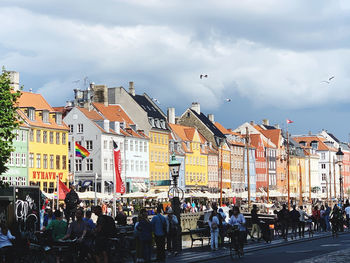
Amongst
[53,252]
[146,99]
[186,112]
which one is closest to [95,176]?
[146,99]

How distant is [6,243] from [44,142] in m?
69.2

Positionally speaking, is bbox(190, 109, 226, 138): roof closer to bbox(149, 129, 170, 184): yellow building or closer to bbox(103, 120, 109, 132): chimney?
bbox(149, 129, 170, 184): yellow building

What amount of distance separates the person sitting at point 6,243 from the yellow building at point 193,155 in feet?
332

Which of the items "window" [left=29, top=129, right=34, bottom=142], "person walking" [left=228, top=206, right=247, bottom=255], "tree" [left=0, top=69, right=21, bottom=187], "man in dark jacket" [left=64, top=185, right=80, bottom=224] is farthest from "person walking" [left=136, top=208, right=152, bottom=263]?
"window" [left=29, top=129, right=34, bottom=142]

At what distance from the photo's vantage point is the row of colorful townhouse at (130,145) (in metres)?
86.0

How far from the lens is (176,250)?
2933cm

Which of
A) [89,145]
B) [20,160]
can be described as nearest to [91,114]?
[89,145]

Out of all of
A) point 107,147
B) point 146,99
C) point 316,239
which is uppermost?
point 146,99

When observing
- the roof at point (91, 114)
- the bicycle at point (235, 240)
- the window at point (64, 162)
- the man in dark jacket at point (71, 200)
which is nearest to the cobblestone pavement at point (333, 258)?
the bicycle at point (235, 240)

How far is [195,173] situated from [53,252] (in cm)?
10322

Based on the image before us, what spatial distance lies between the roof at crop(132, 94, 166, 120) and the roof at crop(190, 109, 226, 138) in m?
17.3

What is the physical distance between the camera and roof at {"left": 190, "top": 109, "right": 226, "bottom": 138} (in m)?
133

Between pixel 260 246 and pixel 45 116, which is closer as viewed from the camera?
pixel 260 246

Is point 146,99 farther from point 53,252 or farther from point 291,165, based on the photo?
point 53,252
